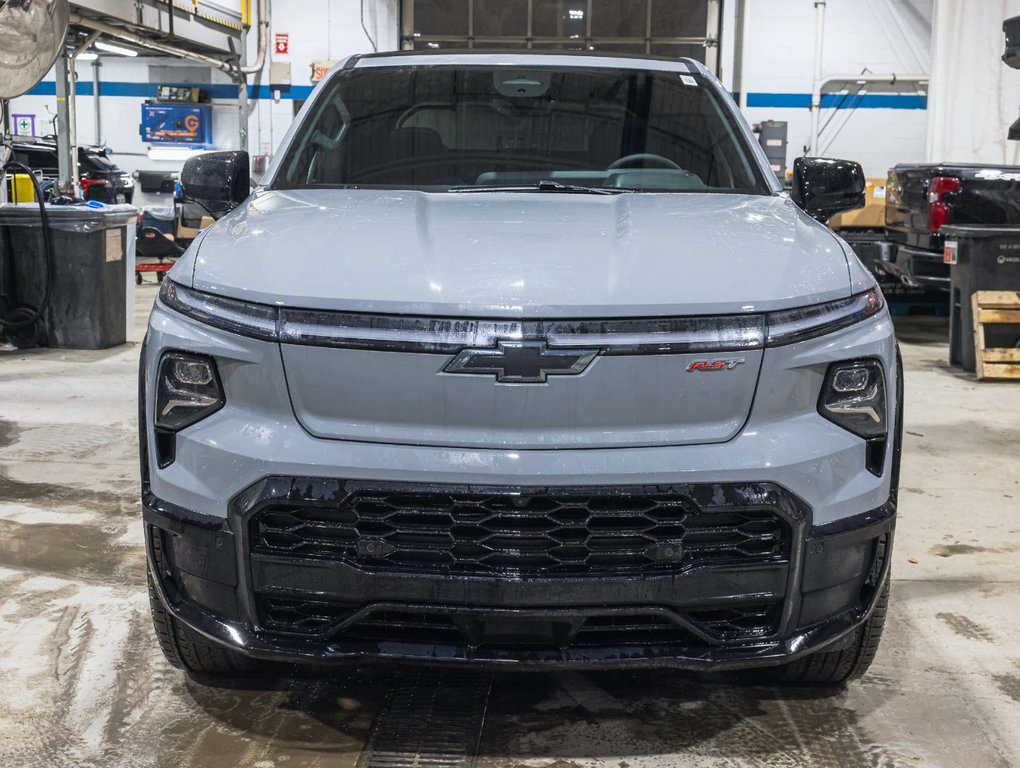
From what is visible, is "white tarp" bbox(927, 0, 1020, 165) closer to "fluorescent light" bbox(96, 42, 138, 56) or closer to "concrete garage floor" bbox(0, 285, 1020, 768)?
"concrete garage floor" bbox(0, 285, 1020, 768)

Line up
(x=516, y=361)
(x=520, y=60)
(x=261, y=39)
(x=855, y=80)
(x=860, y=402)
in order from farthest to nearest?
(x=261, y=39), (x=855, y=80), (x=520, y=60), (x=860, y=402), (x=516, y=361)

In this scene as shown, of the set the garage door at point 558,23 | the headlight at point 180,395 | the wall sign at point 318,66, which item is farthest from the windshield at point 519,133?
the garage door at point 558,23

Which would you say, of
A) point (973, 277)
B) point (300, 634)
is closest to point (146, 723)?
point (300, 634)

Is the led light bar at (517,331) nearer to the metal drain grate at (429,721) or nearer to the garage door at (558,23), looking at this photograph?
the metal drain grate at (429,721)

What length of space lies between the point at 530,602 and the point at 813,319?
28.3 inches

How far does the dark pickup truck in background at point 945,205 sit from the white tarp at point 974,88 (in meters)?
3.49

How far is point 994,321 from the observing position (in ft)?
24.4

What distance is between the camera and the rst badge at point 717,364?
1.99 metres

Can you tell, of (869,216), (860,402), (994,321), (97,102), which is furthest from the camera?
(97,102)

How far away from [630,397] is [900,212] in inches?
305

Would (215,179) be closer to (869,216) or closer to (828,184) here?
(828,184)

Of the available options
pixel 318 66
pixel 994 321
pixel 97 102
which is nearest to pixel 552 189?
pixel 994 321

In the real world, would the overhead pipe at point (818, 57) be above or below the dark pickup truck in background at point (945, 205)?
above

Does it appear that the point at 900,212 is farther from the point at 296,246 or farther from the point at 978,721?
the point at 296,246
